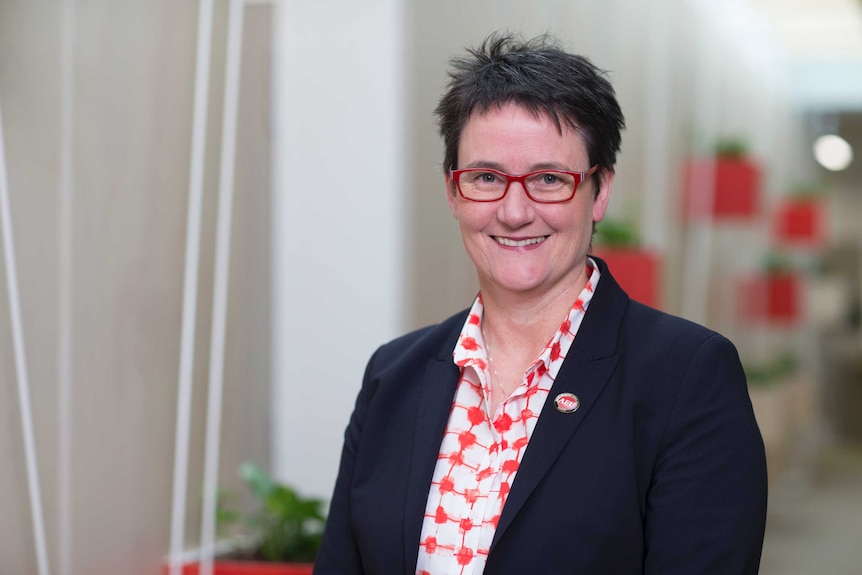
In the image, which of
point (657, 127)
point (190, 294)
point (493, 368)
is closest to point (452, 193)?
point (493, 368)

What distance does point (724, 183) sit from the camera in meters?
5.31

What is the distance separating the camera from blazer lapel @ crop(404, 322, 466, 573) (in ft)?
4.92

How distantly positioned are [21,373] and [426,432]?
88 cm

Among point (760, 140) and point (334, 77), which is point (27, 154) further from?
point (760, 140)

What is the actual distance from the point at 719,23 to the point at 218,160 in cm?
343

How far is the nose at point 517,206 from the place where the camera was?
1.49 metres

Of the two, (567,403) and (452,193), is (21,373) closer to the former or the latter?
(452,193)

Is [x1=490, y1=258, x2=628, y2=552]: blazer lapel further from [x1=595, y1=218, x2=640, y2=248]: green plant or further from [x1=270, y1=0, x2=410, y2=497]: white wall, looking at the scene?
[x1=595, y1=218, x2=640, y2=248]: green plant

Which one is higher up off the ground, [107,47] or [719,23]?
[719,23]

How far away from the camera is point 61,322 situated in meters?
2.24

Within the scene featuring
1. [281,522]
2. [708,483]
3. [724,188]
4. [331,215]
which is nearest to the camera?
[708,483]

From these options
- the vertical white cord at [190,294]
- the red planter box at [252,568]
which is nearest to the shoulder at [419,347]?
the vertical white cord at [190,294]

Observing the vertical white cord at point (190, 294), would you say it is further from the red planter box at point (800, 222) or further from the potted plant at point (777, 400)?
the red planter box at point (800, 222)

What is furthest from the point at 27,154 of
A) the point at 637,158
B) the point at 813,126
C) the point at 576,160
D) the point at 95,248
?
the point at 813,126
